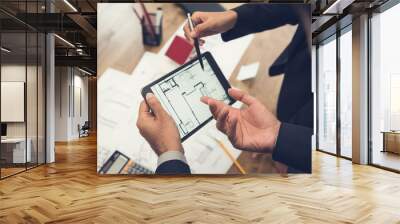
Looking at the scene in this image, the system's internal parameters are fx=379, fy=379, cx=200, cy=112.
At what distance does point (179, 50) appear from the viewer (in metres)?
6.23

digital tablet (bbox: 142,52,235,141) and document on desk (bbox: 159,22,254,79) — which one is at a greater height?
document on desk (bbox: 159,22,254,79)

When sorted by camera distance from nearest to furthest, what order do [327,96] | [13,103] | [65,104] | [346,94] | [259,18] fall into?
1. [259,18]
2. [13,103]
3. [346,94]
4. [327,96]
5. [65,104]

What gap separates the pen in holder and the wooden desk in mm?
4922

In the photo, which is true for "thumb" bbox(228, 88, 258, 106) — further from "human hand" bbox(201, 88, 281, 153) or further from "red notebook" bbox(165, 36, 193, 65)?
"red notebook" bbox(165, 36, 193, 65)

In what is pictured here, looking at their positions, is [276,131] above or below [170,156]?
above

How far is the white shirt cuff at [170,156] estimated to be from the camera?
244 inches

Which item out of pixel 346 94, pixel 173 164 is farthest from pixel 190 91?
pixel 346 94

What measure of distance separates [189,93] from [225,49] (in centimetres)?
94

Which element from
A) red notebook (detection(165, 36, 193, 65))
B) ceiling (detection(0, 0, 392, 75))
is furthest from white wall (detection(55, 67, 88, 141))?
red notebook (detection(165, 36, 193, 65))

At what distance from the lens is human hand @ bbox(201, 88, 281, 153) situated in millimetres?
6168

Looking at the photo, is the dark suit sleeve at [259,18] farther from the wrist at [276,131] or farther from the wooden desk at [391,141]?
the wooden desk at [391,141]

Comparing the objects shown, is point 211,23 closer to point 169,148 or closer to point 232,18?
point 232,18

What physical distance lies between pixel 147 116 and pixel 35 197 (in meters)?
2.10

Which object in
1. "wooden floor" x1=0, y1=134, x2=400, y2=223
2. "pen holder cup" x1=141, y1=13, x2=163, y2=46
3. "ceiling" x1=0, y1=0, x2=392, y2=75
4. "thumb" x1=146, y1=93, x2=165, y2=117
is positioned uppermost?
"ceiling" x1=0, y1=0, x2=392, y2=75
